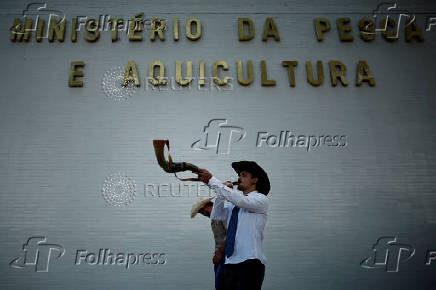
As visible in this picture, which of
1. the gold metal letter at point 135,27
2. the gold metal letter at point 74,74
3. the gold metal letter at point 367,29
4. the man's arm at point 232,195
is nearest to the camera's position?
the man's arm at point 232,195

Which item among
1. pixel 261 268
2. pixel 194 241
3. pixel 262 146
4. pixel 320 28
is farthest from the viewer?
pixel 320 28

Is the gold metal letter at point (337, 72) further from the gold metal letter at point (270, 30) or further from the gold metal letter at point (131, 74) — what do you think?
the gold metal letter at point (131, 74)

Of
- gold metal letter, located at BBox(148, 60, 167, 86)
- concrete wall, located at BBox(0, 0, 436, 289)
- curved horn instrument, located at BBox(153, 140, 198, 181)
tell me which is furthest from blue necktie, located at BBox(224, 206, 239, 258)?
gold metal letter, located at BBox(148, 60, 167, 86)

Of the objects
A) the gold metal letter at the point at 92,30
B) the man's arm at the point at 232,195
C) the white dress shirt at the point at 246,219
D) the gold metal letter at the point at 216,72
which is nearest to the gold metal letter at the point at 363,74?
the gold metal letter at the point at 216,72

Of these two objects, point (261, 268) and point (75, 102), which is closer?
point (261, 268)

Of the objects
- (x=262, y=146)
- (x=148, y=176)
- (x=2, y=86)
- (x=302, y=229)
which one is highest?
(x=2, y=86)

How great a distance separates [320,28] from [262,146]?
7.40ft

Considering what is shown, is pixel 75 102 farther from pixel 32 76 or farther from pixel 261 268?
pixel 261 268

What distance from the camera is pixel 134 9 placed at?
243 inches

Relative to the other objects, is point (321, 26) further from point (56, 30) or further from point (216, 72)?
point (56, 30)

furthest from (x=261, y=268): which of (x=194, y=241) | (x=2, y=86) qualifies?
(x=2, y=86)

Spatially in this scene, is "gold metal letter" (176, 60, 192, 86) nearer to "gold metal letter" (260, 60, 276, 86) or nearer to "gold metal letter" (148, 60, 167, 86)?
"gold metal letter" (148, 60, 167, 86)

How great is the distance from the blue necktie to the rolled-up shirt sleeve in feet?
0.57

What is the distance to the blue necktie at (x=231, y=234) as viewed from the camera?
262 centimetres
